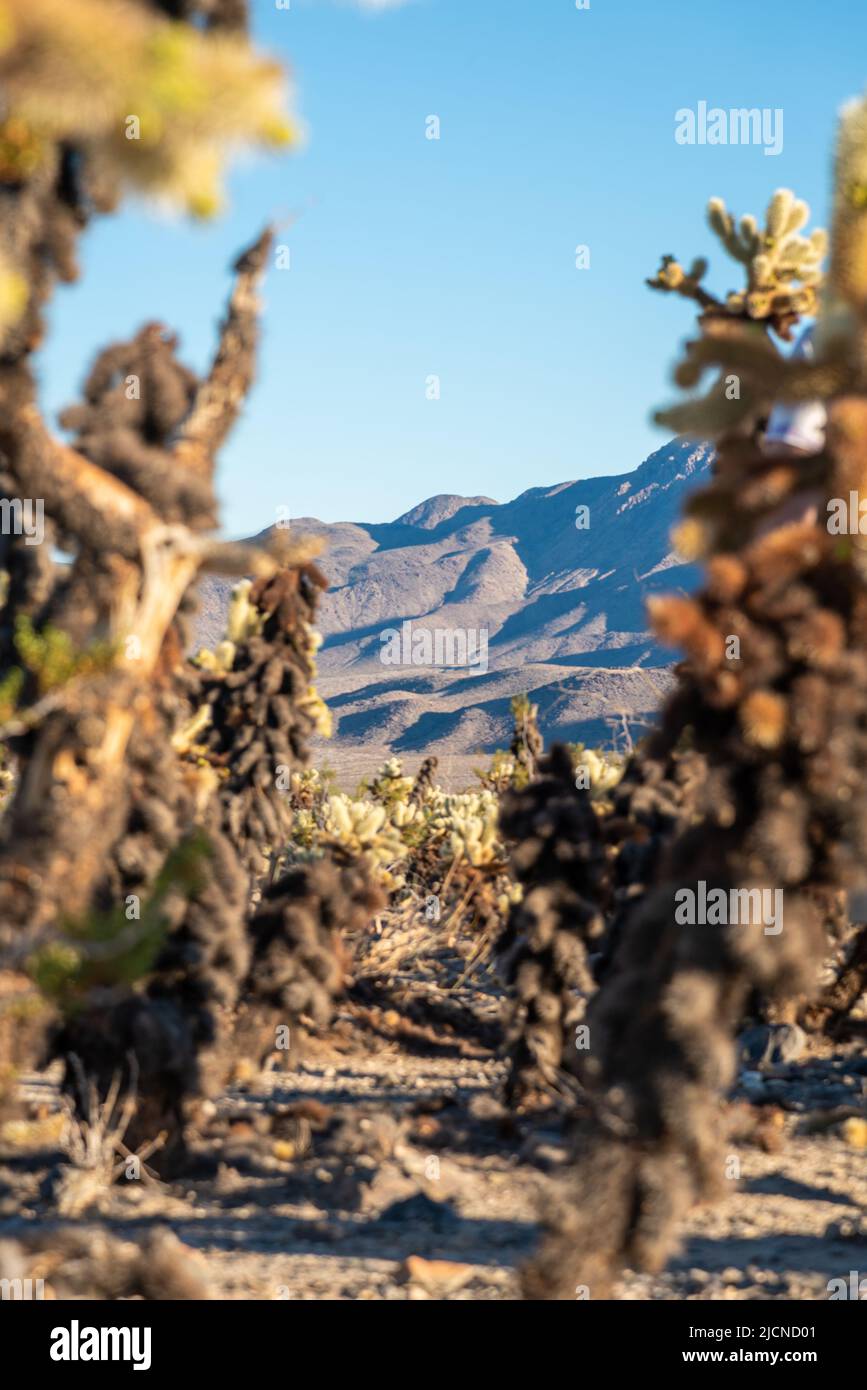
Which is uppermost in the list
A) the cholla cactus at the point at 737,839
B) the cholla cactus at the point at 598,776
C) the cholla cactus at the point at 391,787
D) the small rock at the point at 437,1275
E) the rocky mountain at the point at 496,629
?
the rocky mountain at the point at 496,629

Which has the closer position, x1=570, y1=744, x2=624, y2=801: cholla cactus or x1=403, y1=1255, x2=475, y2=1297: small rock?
x1=403, y1=1255, x2=475, y2=1297: small rock

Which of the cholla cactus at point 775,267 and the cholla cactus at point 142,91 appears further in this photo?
the cholla cactus at point 775,267

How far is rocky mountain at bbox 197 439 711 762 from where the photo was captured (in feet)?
284

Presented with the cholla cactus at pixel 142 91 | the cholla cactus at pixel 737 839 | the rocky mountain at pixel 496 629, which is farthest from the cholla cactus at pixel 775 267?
the rocky mountain at pixel 496 629

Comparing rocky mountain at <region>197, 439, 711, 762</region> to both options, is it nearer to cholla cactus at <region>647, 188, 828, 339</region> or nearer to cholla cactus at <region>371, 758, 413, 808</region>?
cholla cactus at <region>371, 758, 413, 808</region>

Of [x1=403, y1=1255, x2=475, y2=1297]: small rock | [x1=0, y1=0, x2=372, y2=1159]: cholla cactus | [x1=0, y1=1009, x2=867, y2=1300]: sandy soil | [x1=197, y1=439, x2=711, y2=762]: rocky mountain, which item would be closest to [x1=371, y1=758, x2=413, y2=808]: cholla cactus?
[x1=0, y1=1009, x2=867, y2=1300]: sandy soil

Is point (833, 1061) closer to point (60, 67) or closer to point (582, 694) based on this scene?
point (60, 67)

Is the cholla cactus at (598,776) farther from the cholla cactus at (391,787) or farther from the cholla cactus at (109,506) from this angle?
the cholla cactus at (391,787)

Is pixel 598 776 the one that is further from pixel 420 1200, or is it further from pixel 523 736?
pixel 420 1200

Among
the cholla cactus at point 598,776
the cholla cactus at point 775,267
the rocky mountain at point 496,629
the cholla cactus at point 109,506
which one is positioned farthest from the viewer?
the rocky mountain at point 496,629

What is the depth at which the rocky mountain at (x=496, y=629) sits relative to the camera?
86.4 meters
